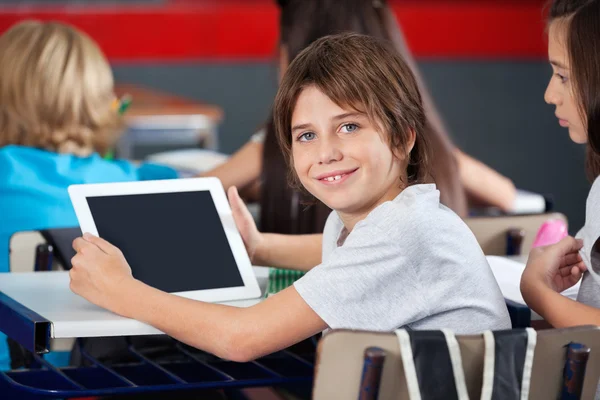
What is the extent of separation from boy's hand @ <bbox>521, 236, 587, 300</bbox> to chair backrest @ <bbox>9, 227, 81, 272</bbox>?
88 cm

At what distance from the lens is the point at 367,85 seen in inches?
61.5

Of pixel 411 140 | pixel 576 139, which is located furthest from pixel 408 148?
pixel 576 139

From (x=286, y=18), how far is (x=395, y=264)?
1.46m

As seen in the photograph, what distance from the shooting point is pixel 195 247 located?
1.78m

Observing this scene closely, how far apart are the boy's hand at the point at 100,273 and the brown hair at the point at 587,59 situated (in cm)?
78

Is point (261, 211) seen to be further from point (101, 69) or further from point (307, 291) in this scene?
point (307, 291)

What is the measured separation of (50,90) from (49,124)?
80mm

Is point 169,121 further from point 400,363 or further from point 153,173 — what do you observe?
point 400,363

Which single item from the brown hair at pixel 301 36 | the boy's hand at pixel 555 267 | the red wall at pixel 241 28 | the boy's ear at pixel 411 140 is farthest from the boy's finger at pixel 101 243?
the red wall at pixel 241 28

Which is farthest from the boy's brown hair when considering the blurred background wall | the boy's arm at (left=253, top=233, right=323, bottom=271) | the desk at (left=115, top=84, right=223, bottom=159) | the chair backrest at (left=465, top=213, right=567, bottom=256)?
the blurred background wall

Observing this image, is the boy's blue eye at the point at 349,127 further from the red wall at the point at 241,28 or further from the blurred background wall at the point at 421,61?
the red wall at the point at 241,28

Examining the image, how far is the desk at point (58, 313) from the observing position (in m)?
1.53

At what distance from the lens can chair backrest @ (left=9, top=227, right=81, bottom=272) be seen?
2.03 m

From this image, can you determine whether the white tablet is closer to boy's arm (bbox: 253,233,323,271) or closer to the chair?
boy's arm (bbox: 253,233,323,271)
